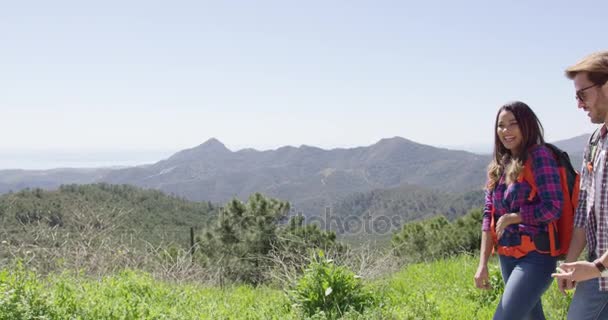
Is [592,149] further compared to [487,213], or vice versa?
[487,213]

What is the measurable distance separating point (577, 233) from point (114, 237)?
622cm

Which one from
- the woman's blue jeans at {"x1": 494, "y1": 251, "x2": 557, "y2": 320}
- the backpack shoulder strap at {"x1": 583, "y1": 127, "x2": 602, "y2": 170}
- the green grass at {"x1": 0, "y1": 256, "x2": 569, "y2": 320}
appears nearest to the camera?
the backpack shoulder strap at {"x1": 583, "y1": 127, "x2": 602, "y2": 170}

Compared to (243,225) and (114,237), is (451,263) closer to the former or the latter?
(114,237)

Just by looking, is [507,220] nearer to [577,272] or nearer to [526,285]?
[526,285]

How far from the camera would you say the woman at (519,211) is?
234 cm

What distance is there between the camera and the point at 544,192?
2365 millimetres

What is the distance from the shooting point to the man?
1.91 meters

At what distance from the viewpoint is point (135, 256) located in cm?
681

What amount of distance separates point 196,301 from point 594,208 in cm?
354

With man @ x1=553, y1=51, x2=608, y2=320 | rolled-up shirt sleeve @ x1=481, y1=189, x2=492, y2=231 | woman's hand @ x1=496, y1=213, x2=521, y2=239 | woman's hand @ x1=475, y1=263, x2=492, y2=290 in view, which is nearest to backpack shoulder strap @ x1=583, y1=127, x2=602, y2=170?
man @ x1=553, y1=51, x2=608, y2=320

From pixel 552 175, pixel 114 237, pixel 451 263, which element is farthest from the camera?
pixel 114 237

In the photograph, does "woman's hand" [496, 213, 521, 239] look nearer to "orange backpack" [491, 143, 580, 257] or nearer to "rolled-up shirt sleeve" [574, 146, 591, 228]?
"orange backpack" [491, 143, 580, 257]

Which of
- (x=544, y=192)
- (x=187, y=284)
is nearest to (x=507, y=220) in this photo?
(x=544, y=192)

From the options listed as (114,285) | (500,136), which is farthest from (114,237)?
(500,136)
